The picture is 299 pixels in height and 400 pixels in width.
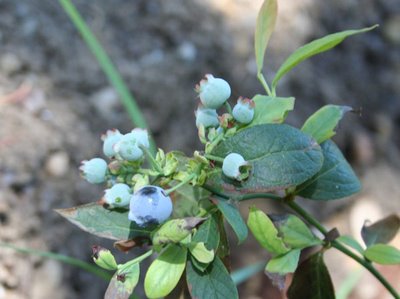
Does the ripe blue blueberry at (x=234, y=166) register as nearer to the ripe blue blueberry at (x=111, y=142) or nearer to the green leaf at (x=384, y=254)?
the ripe blue blueberry at (x=111, y=142)

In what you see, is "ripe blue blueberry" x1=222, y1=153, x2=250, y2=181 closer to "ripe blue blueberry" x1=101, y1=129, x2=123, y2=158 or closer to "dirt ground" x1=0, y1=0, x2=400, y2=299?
"ripe blue blueberry" x1=101, y1=129, x2=123, y2=158

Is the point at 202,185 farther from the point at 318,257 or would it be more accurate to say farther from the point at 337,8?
the point at 337,8

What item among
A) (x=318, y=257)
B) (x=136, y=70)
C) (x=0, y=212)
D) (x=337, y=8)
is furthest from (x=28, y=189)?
(x=337, y=8)

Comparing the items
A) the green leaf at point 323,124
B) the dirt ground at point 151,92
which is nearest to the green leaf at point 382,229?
the green leaf at point 323,124

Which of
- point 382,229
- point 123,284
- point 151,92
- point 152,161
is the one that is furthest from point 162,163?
point 151,92

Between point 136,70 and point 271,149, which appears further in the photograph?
point 136,70

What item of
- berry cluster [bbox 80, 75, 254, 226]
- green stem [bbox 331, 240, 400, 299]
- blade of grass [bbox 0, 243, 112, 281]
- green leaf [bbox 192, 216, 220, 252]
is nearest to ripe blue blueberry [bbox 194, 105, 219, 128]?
berry cluster [bbox 80, 75, 254, 226]

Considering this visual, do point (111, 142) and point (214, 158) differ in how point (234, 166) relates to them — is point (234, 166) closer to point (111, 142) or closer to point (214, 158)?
point (214, 158)
